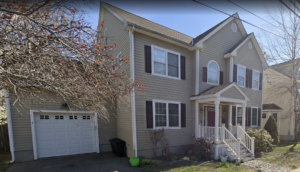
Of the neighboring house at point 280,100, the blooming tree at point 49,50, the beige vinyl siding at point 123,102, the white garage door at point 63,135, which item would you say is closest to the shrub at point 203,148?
the beige vinyl siding at point 123,102

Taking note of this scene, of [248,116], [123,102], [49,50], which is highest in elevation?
[49,50]

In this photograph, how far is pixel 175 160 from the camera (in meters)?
6.53

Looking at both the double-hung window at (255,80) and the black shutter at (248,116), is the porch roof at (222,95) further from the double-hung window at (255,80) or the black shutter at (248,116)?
the double-hung window at (255,80)

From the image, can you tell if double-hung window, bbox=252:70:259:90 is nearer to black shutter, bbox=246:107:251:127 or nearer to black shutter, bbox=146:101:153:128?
black shutter, bbox=246:107:251:127

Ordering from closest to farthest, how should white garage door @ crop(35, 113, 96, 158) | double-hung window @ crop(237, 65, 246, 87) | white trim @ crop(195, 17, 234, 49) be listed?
white garage door @ crop(35, 113, 96, 158)
white trim @ crop(195, 17, 234, 49)
double-hung window @ crop(237, 65, 246, 87)

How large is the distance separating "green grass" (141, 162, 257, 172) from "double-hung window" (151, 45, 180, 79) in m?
4.00

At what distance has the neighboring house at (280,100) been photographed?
1256 centimetres

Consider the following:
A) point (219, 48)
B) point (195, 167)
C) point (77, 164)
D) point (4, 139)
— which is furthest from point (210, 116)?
point (4, 139)

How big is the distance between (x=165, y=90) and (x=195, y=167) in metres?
3.49

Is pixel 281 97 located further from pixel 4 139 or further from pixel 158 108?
pixel 4 139

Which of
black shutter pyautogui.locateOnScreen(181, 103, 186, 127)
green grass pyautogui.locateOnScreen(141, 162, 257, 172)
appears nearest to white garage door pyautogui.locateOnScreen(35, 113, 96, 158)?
green grass pyautogui.locateOnScreen(141, 162, 257, 172)

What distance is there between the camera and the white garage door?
6.74m

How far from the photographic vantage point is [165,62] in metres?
7.41

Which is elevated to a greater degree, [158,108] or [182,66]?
[182,66]
